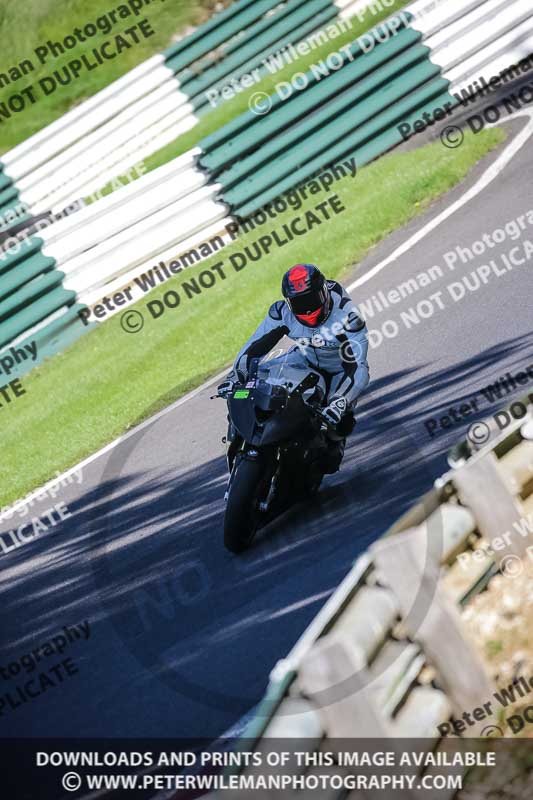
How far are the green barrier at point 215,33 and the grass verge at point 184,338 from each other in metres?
3.70

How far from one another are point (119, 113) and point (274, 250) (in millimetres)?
3887

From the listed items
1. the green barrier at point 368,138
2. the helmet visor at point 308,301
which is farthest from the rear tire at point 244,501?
the green barrier at point 368,138

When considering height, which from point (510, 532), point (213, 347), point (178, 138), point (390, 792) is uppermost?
point (178, 138)

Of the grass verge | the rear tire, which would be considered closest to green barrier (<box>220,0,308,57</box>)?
the grass verge

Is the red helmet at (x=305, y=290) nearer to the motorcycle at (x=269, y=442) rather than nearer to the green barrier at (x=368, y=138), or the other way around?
the motorcycle at (x=269, y=442)

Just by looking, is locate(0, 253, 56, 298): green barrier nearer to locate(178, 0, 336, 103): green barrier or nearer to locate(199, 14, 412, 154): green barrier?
locate(199, 14, 412, 154): green barrier

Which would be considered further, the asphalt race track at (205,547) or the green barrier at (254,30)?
the green barrier at (254,30)

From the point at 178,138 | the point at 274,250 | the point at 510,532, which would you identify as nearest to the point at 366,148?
the point at 274,250

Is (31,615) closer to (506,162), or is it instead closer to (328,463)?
(328,463)

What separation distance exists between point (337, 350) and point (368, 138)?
27.4ft

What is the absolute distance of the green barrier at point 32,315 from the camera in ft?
49.2

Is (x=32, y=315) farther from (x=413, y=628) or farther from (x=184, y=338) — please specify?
(x=413, y=628)

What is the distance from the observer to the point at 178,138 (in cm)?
1808

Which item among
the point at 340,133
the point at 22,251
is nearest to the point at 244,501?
the point at 22,251
